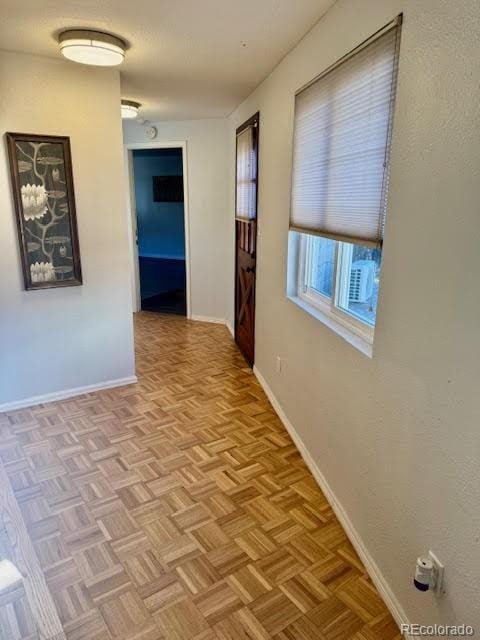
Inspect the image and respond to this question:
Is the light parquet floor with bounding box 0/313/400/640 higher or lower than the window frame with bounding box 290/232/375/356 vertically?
lower

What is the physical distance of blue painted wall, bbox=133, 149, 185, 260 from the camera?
8.48m

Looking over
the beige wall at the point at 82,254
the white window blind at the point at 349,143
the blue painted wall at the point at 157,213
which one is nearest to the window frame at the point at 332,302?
the white window blind at the point at 349,143

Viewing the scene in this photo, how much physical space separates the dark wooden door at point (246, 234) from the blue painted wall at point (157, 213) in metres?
4.54

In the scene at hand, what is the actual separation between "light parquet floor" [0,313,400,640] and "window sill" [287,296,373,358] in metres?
0.91

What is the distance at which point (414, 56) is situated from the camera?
4.32ft

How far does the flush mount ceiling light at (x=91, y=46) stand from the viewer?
7.50 ft

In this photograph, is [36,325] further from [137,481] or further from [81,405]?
[137,481]

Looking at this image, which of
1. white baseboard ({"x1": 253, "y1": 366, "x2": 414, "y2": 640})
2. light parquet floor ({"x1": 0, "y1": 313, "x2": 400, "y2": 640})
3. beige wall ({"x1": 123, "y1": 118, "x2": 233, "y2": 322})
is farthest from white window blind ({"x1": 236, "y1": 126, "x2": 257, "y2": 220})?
white baseboard ({"x1": 253, "y1": 366, "x2": 414, "y2": 640})

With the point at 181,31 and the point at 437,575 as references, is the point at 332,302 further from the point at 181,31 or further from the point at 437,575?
the point at 181,31

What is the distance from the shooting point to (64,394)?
329cm

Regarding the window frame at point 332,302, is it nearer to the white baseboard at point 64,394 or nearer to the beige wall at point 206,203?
the white baseboard at point 64,394

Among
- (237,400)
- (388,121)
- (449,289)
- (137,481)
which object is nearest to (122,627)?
(137,481)

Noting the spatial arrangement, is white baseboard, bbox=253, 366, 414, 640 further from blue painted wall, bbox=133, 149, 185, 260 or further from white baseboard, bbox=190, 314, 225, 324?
blue painted wall, bbox=133, 149, 185, 260

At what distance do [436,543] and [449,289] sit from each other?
79 centimetres
